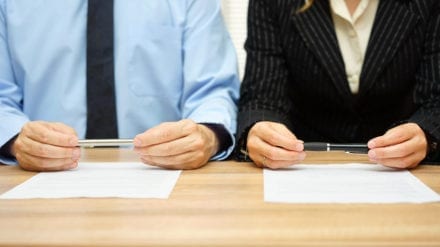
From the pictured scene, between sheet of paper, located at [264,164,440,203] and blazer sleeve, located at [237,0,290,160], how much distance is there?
0.94 feet

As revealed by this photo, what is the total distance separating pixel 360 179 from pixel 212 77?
0.51 m

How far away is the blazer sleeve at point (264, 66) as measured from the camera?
112 cm

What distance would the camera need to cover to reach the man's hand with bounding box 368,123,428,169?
→ 2.64ft

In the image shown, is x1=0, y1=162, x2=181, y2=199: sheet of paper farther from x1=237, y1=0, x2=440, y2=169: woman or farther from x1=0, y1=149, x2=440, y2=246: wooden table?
x1=237, y1=0, x2=440, y2=169: woman

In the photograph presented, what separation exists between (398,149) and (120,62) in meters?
0.67

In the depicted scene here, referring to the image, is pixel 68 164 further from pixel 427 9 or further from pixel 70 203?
pixel 427 9

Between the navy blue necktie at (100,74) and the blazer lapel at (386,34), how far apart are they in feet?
1.90

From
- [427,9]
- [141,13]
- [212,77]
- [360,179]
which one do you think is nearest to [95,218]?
[360,179]

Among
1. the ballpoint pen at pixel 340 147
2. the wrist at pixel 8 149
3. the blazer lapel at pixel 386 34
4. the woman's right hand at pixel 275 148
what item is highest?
the blazer lapel at pixel 386 34

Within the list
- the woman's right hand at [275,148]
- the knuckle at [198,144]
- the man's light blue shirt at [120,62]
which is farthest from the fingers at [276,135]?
the man's light blue shirt at [120,62]

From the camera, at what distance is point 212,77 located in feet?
3.77

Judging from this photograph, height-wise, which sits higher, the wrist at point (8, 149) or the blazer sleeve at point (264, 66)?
the blazer sleeve at point (264, 66)

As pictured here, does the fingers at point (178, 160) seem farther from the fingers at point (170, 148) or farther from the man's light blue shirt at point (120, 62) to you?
the man's light blue shirt at point (120, 62)

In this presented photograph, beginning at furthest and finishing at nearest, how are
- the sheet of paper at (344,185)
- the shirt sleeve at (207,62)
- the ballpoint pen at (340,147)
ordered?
the shirt sleeve at (207,62), the ballpoint pen at (340,147), the sheet of paper at (344,185)
